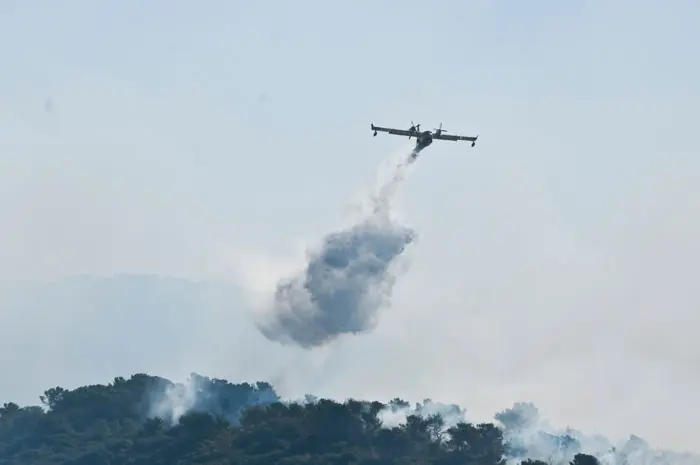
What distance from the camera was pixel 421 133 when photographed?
176500 millimetres

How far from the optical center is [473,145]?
7185 inches

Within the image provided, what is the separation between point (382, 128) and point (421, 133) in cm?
590

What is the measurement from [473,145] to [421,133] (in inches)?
382

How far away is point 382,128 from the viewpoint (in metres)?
179

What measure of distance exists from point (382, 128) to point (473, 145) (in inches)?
521
